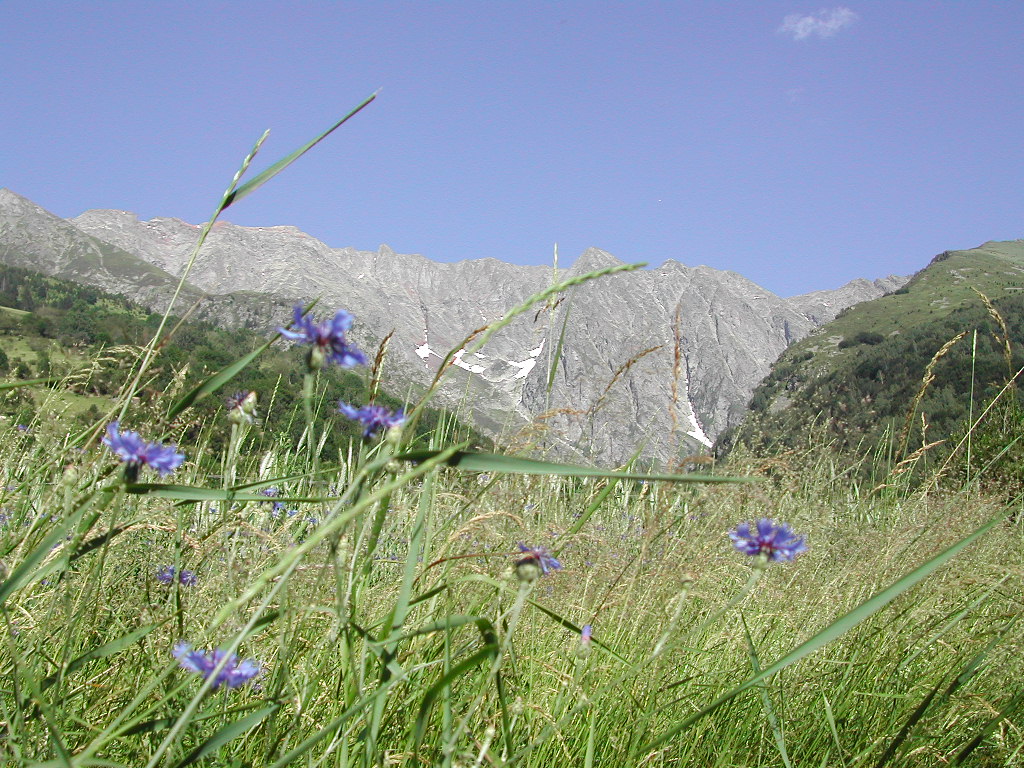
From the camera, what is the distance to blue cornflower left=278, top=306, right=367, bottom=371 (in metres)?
0.83

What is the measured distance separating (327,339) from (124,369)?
5.48ft

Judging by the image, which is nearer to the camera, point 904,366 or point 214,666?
point 214,666

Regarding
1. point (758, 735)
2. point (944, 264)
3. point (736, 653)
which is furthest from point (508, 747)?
point (944, 264)

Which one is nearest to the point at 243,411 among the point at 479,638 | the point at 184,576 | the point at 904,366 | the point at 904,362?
the point at 479,638

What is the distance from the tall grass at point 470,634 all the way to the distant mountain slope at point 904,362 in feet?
3.56

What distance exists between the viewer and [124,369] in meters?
2.22

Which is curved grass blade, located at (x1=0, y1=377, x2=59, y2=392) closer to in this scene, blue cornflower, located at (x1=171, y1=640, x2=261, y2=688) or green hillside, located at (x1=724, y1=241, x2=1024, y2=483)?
blue cornflower, located at (x1=171, y1=640, x2=261, y2=688)

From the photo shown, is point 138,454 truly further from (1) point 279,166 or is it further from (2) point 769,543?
(2) point 769,543

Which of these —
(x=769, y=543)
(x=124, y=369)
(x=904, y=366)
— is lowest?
(x=904, y=366)

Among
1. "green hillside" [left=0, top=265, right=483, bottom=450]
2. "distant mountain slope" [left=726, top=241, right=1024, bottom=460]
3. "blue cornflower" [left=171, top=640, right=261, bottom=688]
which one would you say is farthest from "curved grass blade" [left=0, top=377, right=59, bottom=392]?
"distant mountain slope" [left=726, top=241, right=1024, bottom=460]

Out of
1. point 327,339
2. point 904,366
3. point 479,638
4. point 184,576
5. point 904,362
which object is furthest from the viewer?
point 904,362

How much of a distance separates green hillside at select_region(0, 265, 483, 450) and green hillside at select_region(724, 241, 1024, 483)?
2228 mm

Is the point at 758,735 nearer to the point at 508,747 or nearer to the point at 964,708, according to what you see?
the point at 964,708

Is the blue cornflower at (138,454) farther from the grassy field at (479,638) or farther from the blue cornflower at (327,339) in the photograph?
the blue cornflower at (327,339)
